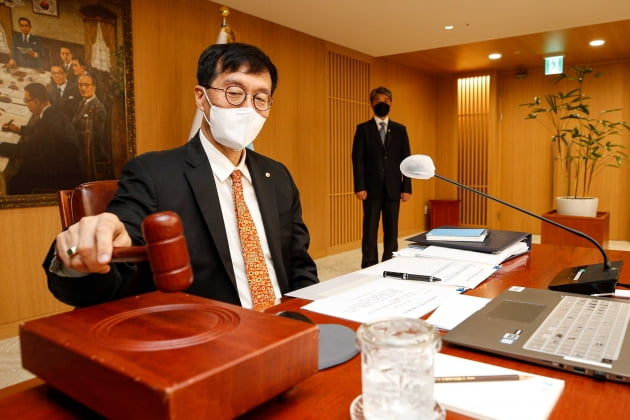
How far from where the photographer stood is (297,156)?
16.7ft

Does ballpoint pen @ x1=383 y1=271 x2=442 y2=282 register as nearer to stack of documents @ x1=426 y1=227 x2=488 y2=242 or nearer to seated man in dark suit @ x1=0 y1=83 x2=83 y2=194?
stack of documents @ x1=426 y1=227 x2=488 y2=242

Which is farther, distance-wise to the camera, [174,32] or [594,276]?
[174,32]

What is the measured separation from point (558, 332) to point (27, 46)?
3.29m

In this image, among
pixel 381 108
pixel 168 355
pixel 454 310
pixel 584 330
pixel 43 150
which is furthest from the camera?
pixel 381 108

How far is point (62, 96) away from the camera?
3.11 metres

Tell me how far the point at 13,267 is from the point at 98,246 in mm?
2884

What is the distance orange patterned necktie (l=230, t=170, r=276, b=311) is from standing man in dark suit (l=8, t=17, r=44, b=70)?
228cm

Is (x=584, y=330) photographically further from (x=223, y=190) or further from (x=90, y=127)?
(x=90, y=127)

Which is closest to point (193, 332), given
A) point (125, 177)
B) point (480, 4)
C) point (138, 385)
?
point (138, 385)

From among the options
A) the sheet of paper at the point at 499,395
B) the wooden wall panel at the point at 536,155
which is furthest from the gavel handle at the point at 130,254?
the wooden wall panel at the point at 536,155

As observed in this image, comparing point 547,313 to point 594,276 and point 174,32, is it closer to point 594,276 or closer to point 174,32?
point 594,276

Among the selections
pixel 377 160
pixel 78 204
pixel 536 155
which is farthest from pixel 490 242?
pixel 536 155

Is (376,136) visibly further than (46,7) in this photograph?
Yes

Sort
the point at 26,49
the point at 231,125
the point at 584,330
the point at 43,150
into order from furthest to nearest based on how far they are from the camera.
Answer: the point at 43,150 → the point at 26,49 → the point at 231,125 → the point at 584,330
